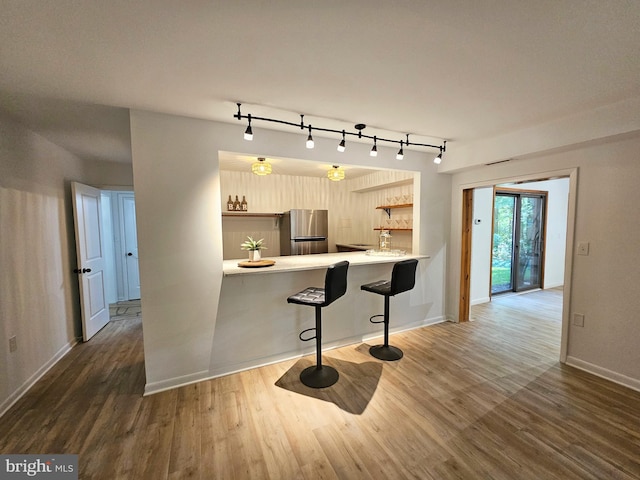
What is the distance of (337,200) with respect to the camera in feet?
19.0

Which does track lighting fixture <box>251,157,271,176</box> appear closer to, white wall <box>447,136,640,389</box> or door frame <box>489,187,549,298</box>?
white wall <box>447,136,640,389</box>

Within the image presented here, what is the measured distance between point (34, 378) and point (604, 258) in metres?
5.53

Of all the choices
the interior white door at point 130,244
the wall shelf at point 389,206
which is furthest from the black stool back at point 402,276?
the interior white door at point 130,244

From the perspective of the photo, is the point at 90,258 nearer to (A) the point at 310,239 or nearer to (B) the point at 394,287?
(A) the point at 310,239

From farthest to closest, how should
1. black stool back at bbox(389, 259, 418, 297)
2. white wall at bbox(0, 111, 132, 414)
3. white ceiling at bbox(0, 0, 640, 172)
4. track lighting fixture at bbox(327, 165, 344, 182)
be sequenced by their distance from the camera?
track lighting fixture at bbox(327, 165, 344, 182), black stool back at bbox(389, 259, 418, 297), white wall at bbox(0, 111, 132, 414), white ceiling at bbox(0, 0, 640, 172)

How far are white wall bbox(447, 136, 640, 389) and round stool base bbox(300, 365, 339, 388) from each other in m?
2.46

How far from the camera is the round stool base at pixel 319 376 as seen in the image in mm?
2529

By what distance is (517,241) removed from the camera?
5.58 metres

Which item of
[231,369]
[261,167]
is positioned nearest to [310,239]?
[261,167]

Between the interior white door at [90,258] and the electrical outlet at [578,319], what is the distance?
223 inches

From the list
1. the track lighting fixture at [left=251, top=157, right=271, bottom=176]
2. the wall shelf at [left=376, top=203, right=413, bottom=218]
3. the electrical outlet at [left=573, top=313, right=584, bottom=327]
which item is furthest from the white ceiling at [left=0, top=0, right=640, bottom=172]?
the electrical outlet at [left=573, top=313, right=584, bottom=327]

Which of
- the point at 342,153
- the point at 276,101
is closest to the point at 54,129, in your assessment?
the point at 276,101

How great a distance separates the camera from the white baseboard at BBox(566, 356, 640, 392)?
244 cm

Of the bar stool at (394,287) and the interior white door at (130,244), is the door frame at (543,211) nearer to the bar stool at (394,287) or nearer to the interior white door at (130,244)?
the bar stool at (394,287)
